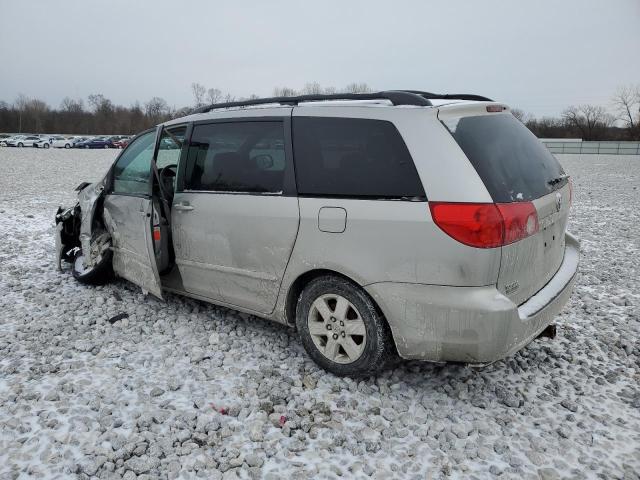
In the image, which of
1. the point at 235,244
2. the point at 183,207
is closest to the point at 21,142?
the point at 183,207

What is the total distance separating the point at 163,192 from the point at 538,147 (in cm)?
296

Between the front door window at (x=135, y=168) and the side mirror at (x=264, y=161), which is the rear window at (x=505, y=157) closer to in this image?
the side mirror at (x=264, y=161)

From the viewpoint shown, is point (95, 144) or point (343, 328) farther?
point (95, 144)

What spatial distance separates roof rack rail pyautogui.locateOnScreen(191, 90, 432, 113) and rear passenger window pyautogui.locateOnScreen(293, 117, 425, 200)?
0.66ft

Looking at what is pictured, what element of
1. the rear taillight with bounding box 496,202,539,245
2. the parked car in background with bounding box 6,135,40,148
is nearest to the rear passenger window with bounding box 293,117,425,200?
the rear taillight with bounding box 496,202,539,245

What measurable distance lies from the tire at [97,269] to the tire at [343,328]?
8.25 ft

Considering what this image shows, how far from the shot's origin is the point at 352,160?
3174mm

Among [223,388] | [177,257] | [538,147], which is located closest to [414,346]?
[223,388]

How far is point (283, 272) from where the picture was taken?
351 centimetres

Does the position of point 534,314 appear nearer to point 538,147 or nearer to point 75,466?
point 538,147

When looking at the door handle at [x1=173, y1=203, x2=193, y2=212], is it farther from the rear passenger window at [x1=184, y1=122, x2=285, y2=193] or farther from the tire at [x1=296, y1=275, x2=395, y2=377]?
the tire at [x1=296, y1=275, x2=395, y2=377]

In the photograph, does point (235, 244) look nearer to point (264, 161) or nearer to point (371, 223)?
point (264, 161)

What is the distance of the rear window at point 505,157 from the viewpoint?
287cm

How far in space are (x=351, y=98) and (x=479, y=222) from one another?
1.30 meters
